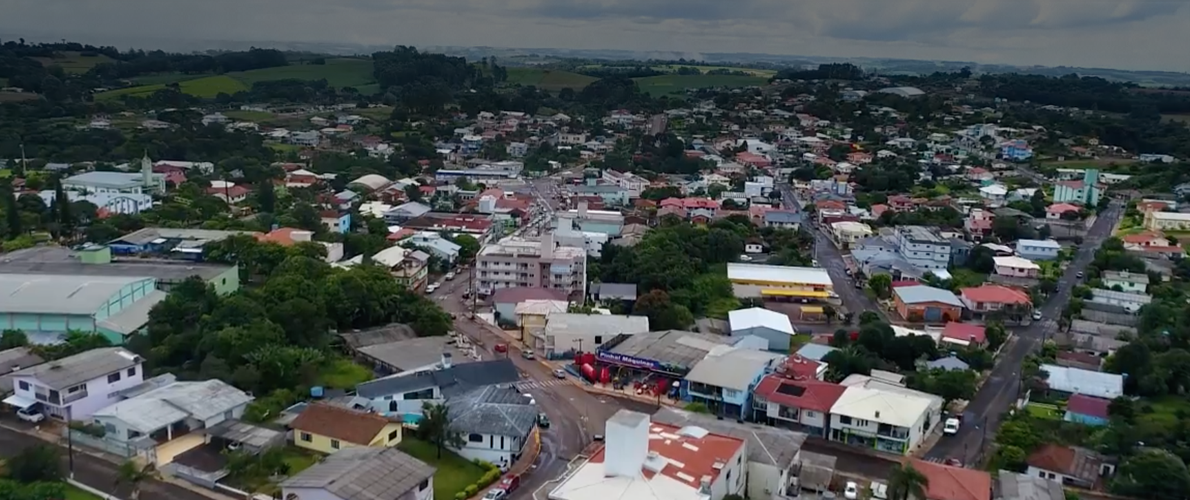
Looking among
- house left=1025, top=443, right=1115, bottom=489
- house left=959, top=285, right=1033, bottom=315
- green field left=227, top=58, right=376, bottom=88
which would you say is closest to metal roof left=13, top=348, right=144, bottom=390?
house left=1025, top=443, right=1115, bottom=489

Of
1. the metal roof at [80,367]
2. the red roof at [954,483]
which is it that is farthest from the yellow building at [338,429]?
the red roof at [954,483]

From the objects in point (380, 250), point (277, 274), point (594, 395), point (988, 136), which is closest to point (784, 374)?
point (594, 395)

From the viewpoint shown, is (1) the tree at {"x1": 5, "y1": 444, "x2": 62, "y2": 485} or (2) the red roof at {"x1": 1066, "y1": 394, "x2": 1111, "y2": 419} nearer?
(1) the tree at {"x1": 5, "y1": 444, "x2": 62, "y2": 485}

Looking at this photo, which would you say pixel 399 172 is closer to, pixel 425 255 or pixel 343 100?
pixel 425 255

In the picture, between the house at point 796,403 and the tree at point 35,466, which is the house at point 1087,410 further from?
the tree at point 35,466

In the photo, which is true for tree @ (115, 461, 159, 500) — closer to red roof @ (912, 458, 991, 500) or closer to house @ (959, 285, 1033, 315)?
red roof @ (912, 458, 991, 500)

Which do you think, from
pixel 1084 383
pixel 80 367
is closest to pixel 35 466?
pixel 80 367

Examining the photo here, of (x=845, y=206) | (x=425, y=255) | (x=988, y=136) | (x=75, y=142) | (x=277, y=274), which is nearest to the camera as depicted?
(x=277, y=274)
